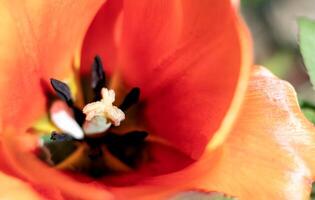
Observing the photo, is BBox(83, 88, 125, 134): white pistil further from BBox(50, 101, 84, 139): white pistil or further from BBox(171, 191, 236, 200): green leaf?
BBox(171, 191, 236, 200): green leaf

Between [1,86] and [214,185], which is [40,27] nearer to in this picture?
[1,86]

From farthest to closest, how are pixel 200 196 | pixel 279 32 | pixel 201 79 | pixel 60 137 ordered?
pixel 279 32
pixel 60 137
pixel 201 79
pixel 200 196

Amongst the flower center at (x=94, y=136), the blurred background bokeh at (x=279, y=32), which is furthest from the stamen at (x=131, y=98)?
the blurred background bokeh at (x=279, y=32)

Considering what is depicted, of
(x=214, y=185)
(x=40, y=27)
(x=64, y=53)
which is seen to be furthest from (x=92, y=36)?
(x=214, y=185)

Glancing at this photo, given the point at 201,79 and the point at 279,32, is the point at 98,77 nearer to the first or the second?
the point at 201,79

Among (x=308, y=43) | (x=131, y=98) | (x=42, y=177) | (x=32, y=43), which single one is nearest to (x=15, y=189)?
(x=42, y=177)

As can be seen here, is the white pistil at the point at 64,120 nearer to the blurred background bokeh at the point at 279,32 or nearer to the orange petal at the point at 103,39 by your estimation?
the orange petal at the point at 103,39
